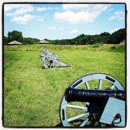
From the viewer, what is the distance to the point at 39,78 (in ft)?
19.4

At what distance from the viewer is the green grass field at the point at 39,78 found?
18.0 feet

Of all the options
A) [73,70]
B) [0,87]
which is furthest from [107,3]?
[0,87]

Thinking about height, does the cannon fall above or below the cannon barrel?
above

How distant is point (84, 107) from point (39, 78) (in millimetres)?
1088

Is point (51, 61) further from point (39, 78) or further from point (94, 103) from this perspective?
point (94, 103)

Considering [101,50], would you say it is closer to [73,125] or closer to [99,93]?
[99,93]

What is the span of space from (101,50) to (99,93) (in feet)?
3.21

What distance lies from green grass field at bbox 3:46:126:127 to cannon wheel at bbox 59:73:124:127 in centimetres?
22

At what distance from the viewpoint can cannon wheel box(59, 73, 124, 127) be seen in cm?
518

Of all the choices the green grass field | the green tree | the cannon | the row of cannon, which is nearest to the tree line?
the green tree

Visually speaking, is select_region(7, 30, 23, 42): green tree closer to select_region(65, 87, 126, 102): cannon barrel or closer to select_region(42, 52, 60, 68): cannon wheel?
select_region(42, 52, 60, 68): cannon wheel

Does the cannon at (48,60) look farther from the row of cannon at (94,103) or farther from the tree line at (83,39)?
the row of cannon at (94,103)

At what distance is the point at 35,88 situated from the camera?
5.74 m

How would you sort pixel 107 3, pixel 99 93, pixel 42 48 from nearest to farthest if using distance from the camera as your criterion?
pixel 99 93, pixel 107 3, pixel 42 48
